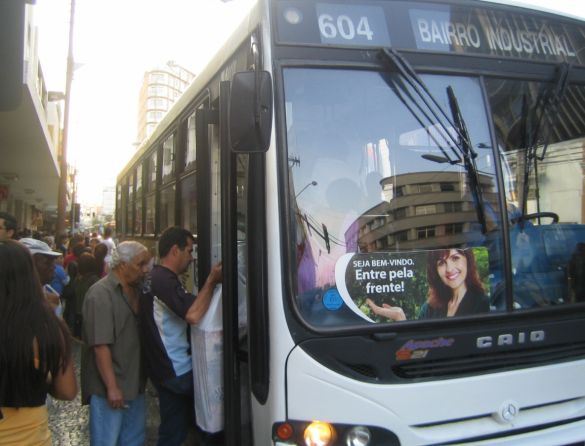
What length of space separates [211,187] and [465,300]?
1.76 metres

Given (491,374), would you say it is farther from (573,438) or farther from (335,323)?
(335,323)

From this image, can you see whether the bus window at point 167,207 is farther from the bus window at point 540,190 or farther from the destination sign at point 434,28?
the bus window at point 540,190

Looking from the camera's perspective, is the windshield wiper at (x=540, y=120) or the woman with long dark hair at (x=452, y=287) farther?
the windshield wiper at (x=540, y=120)

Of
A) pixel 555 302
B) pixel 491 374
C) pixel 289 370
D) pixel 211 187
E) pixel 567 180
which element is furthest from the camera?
pixel 211 187

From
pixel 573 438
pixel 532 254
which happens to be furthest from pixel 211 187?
pixel 573 438

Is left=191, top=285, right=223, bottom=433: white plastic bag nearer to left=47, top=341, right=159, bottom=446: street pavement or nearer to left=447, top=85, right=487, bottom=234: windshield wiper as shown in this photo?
left=447, top=85, right=487, bottom=234: windshield wiper

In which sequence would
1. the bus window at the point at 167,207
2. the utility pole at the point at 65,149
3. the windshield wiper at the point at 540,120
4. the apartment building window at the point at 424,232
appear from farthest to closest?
the utility pole at the point at 65,149, the bus window at the point at 167,207, the windshield wiper at the point at 540,120, the apartment building window at the point at 424,232

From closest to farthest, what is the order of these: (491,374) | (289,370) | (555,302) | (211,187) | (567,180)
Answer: (289,370), (491,374), (555,302), (567,180), (211,187)

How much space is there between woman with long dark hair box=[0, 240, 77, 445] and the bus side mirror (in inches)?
41.1

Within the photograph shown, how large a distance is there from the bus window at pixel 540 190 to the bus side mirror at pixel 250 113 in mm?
1239

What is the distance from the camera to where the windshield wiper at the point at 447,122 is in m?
2.63

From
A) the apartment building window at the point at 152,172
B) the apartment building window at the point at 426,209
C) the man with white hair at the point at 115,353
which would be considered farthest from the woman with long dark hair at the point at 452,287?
the apartment building window at the point at 152,172

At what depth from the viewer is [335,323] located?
2441 millimetres

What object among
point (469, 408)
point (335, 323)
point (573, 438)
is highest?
point (335, 323)
